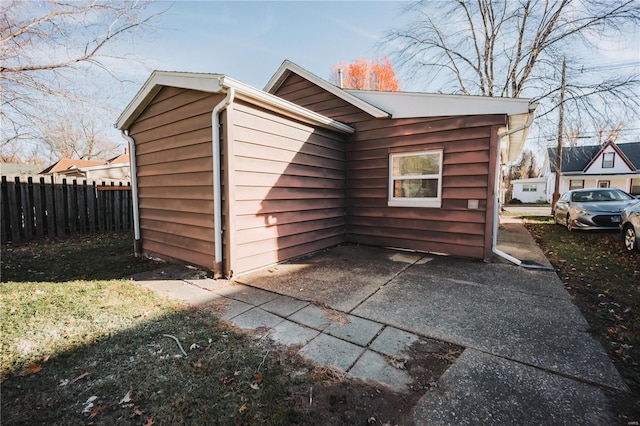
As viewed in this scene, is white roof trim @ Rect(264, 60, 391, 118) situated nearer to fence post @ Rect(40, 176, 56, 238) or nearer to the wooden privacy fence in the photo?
the wooden privacy fence

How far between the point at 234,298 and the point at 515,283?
3.87m

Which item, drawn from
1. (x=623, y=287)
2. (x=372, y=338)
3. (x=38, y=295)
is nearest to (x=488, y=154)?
(x=623, y=287)

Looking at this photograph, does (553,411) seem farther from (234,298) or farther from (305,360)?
(234,298)

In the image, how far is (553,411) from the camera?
64.5 inches

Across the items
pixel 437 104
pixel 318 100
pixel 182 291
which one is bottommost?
pixel 182 291

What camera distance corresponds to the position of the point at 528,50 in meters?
12.4

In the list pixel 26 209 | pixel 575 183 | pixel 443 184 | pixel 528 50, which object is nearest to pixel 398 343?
pixel 443 184

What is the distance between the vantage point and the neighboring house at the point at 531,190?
32.0 meters

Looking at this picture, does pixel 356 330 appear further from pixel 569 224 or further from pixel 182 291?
pixel 569 224

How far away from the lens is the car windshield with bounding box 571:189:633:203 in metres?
8.42

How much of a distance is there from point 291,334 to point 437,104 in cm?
489

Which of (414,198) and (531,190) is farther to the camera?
(531,190)

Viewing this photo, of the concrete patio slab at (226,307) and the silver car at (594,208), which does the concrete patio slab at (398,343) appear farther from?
the silver car at (594,208)

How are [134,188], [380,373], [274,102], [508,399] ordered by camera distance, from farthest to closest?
[134,188], [274,102], [380,373], [508,399]
